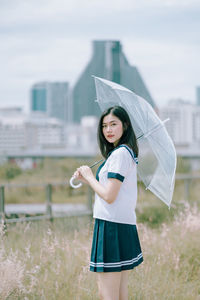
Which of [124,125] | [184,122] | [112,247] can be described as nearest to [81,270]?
[112,247]

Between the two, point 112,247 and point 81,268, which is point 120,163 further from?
point 81,268

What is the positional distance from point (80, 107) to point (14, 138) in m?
33.7

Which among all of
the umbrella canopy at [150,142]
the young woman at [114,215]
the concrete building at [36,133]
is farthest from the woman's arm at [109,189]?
the concrete building at [36,133]

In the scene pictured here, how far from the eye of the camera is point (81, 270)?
3.86m

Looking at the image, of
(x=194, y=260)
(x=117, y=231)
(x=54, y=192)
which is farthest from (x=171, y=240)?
(x=54, y=192)

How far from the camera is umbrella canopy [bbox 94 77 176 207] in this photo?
10.1 ft

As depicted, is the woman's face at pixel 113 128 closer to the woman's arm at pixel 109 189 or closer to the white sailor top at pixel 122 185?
the white sailor top at pixel 122 185

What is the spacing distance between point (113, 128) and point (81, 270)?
166 cm

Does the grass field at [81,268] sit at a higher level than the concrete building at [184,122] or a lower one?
higher

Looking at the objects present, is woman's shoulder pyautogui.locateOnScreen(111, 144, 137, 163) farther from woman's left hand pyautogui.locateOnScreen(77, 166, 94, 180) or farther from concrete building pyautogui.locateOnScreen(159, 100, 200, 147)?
concrete building pyautogui.locateOnScreen(159, 100, 200, 147)

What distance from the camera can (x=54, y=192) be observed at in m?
17.0

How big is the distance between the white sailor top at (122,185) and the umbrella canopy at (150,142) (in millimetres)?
445

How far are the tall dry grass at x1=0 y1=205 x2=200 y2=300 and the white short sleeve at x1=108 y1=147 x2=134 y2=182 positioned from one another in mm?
1101

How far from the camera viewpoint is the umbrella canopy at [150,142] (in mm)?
3068
